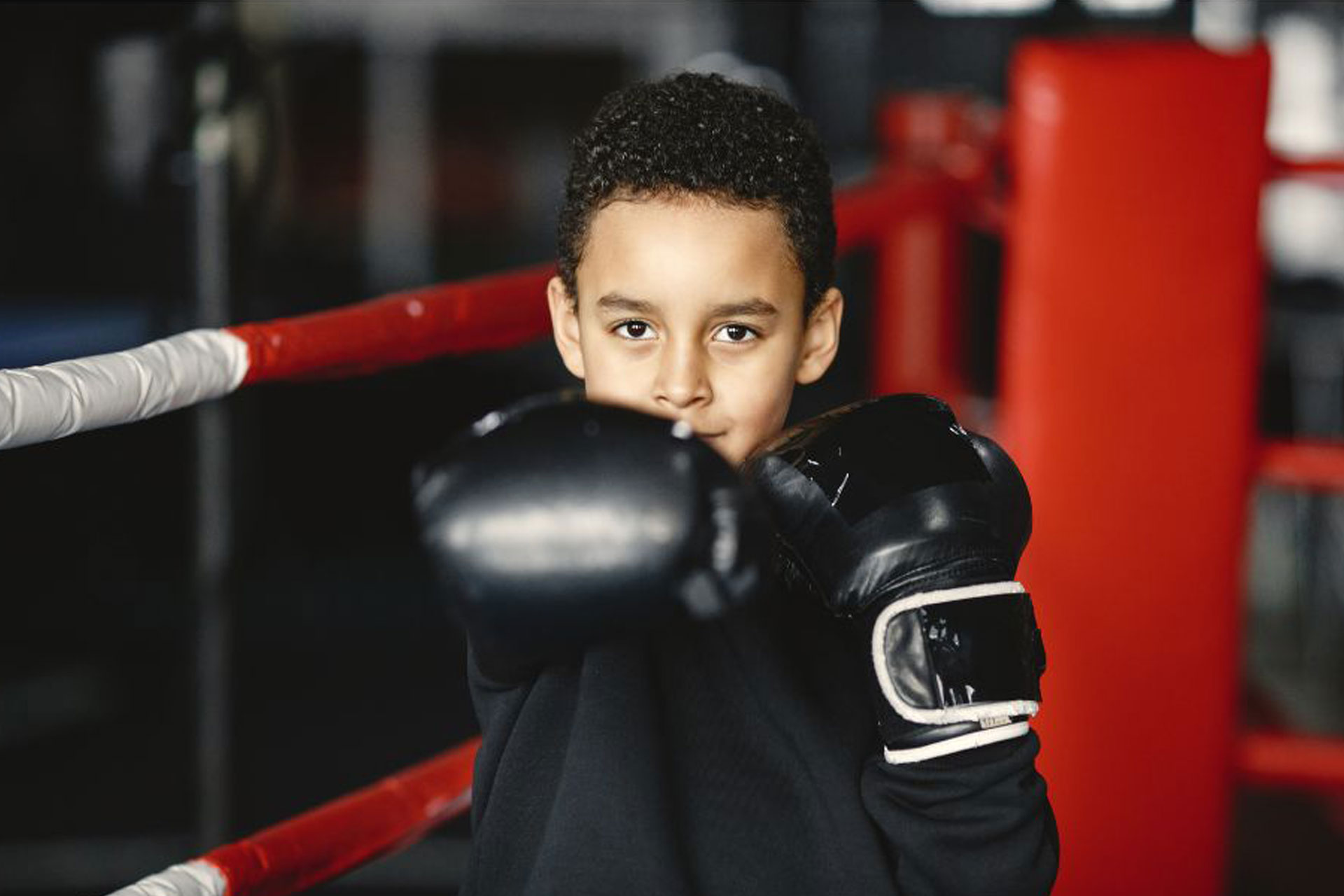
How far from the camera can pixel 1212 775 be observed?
138cm

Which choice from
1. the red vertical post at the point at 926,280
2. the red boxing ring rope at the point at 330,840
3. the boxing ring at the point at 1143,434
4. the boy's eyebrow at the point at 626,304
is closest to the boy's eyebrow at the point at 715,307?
the boy's eyebrow at the point at 626,304

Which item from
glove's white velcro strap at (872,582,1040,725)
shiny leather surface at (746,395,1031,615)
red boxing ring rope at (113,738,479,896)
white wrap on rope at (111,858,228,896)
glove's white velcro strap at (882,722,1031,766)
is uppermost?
shiny leather surface at (746,395,1031,615)

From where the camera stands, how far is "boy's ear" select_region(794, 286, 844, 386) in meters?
0.94

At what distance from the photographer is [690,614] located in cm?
67

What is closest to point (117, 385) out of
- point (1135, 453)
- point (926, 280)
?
point (1135, 453)

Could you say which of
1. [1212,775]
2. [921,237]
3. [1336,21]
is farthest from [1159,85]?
[1336,21]

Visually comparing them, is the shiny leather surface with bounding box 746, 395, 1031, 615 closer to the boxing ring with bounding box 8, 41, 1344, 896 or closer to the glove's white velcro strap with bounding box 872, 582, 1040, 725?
the glove's white velcro strap with bounding box 872, 582, 1040, 725

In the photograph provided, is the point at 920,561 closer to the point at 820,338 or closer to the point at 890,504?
the point at 890,504

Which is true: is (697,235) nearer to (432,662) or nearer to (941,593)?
(941,593)

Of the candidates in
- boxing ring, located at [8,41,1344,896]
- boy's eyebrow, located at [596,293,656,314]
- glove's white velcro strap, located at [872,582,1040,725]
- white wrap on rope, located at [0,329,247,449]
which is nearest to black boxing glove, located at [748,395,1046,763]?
glove's white velcro strap, located at [872,582,1040,725]

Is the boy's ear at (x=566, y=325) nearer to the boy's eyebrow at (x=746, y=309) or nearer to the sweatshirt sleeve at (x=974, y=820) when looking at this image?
the boy's eyebrow at (x=746, y=309)

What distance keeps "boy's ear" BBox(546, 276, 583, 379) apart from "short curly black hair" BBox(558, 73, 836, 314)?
0.09 ft

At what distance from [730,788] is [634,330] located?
243mm

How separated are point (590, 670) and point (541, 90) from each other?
6314 millimetres
